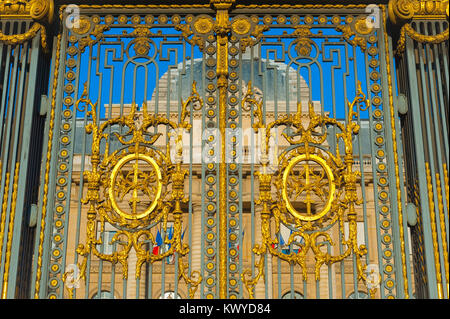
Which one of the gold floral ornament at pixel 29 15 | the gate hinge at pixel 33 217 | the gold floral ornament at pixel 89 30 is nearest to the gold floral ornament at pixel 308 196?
the gold floral ornament at pixel 89 30

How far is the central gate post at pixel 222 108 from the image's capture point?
667 cm

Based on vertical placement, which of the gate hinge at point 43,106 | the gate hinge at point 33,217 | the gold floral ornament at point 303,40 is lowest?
the gate hinge at point 33,217

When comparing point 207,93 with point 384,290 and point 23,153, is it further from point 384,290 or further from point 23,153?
point 384,290

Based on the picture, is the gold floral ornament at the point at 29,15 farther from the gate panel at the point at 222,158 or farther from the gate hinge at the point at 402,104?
Answer: the gate hinge at the point at 402,104

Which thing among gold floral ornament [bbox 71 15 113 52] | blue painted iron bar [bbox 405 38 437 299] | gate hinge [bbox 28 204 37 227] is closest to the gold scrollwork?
blue painted iron bar [bbox 405 38 437 299]

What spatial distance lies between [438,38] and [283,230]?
491 inches

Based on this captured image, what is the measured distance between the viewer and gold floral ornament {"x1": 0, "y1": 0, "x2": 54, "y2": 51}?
7332 mm

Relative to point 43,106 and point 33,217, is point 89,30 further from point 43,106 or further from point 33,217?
point 33,217

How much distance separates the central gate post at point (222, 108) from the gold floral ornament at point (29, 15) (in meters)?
1.73

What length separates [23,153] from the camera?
6922mm

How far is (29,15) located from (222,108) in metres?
2.24

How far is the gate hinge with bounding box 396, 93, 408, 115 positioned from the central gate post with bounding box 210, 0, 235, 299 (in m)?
1.77

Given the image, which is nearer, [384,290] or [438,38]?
[384,290]
